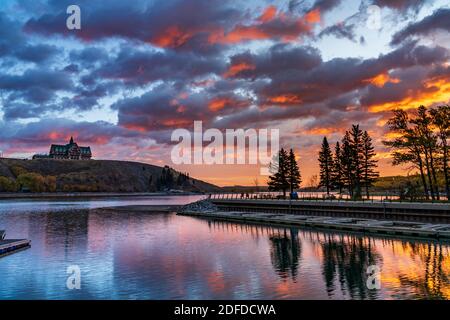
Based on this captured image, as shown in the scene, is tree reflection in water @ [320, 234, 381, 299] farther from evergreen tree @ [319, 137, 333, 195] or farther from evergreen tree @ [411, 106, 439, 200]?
evergreen tree @ [319, 137, 333, 195]

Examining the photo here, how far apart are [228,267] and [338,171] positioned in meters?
79.6

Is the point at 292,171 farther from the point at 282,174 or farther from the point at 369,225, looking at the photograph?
the point at 369,225

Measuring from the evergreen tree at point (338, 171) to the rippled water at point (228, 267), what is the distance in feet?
170

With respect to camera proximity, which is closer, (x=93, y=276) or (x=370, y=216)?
(x=93, y=276)

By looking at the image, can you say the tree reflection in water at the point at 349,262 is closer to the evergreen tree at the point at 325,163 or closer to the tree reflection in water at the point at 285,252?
the tree reflection in water at the point at 285,252

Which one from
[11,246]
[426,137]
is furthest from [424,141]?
[11,246]

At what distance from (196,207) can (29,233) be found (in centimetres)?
5636

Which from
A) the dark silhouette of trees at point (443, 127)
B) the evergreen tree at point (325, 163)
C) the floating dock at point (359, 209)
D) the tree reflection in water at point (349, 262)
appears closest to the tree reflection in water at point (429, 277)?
the tree reflection in water at point (349, 262)

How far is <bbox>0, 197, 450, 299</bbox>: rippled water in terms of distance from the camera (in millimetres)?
28977

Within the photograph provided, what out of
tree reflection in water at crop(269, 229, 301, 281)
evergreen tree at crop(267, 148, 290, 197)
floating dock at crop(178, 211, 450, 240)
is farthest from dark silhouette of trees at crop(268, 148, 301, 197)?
tree reflection in water at crop(269, 229, 301, 281)

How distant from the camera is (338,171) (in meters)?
111

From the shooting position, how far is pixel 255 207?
100 metres
